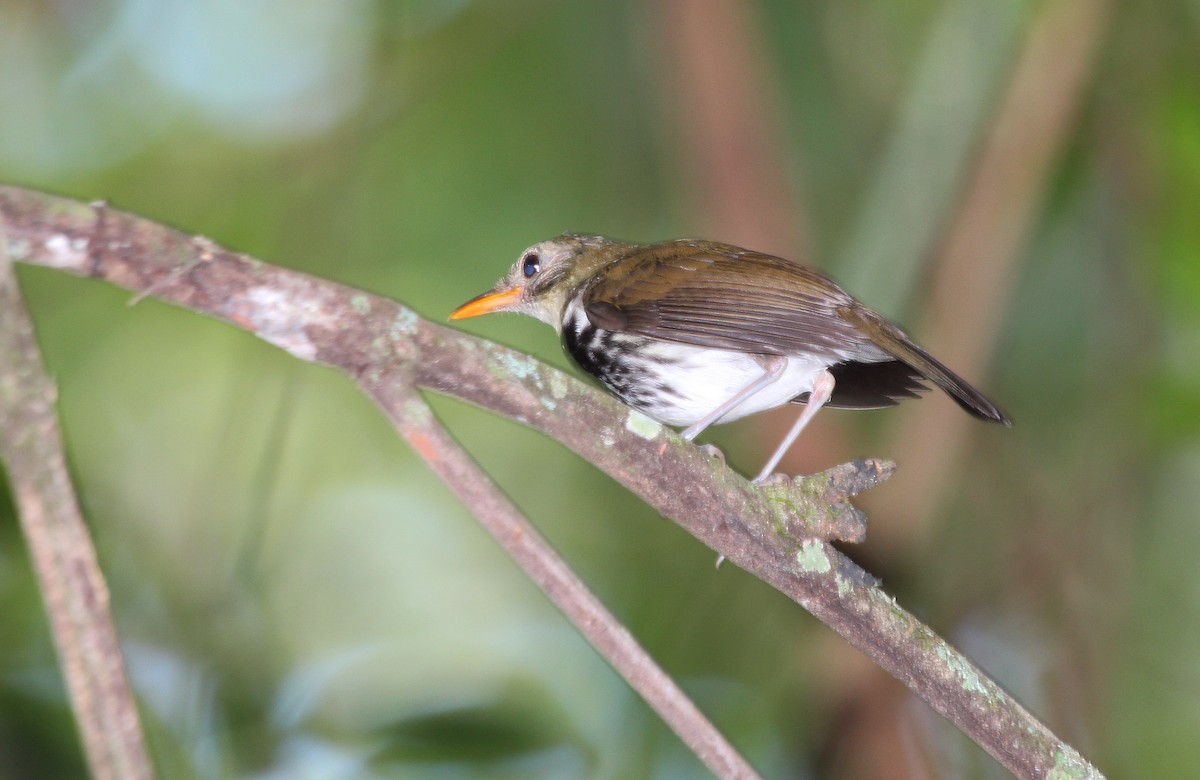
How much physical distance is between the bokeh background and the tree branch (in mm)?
1678

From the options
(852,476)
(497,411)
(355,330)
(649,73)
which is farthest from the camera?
(649,73)

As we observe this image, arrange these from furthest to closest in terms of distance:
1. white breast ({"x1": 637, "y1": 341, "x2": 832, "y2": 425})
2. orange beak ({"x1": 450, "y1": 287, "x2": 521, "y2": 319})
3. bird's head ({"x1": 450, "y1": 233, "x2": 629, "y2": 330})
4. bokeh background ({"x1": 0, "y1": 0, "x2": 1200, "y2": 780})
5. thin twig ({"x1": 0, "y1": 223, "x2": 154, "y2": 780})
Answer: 1. bokeh background ({"x1": 0, "y1": 0, "x2": 1200, "y2": 780})
2. bird's head ({"x1": 450, "y1": 233, "x2": 629, "y2": 330})
3. orange beak ({"x1": 450, "y1": 287, "x2": 521, "y2": 319})
4. white breast ({"x1": 637, "y1": 341, "x2": 832, "y2": 425})
5. thin twig ({"x1": 0, "y1": 223, "x2": 154, "y2": 780})

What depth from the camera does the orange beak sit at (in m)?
3.37

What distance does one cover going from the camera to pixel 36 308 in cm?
413

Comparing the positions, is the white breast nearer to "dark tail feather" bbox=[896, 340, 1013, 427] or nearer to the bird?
the bird

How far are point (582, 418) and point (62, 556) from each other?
84 centimetres

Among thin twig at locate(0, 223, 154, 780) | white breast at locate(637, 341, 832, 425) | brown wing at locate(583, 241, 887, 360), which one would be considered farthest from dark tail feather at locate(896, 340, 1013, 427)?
thin twig at locate(0, 223, 154, 780)

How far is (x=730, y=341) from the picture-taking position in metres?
2.72

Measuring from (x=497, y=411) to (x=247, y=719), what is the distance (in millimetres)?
2444

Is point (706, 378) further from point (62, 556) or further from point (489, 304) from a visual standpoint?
point (62, 556)

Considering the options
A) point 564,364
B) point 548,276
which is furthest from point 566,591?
point 564,364

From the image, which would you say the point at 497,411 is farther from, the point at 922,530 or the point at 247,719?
the point at 922,530

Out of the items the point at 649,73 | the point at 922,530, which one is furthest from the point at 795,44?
the point at 922,530

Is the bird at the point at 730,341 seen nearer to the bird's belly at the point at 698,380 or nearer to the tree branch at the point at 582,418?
the bird's belly at the point at 698,380
